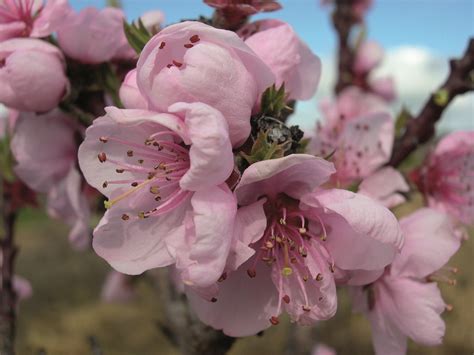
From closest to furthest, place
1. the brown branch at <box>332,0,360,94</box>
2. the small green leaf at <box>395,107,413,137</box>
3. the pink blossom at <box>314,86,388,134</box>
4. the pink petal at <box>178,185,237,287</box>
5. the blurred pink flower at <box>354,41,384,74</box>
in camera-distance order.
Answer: the pink petal at <box>178,185,237,287</box>, the small green leaf at <box>395,107,413,137</box>, the pink blossom at <box>314,86,388,134</box>, the brown branch at <box>332,0,360,94</box>, the blurred pink flower at <box>354,41,384,74</box>

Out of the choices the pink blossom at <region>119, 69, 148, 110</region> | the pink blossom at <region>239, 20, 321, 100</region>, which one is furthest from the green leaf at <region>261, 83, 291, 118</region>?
the pink blossom at <region>119, 69, 148, 110</region>

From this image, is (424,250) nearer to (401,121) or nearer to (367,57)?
(401,121)

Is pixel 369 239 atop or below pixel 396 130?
atop

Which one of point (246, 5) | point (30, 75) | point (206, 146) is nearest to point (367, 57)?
point (246, 5)

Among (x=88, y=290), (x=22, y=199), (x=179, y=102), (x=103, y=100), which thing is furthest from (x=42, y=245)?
(x=179, y=102)

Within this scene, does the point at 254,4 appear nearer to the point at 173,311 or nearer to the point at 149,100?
the point at 149,100

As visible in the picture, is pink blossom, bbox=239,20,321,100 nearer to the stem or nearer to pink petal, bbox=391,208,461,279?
pink petal, bbox=391,208,461,279

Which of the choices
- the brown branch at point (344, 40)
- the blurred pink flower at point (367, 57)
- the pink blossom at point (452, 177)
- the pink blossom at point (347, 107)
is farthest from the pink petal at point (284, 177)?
the blurred pink flower at point (367, 57)
